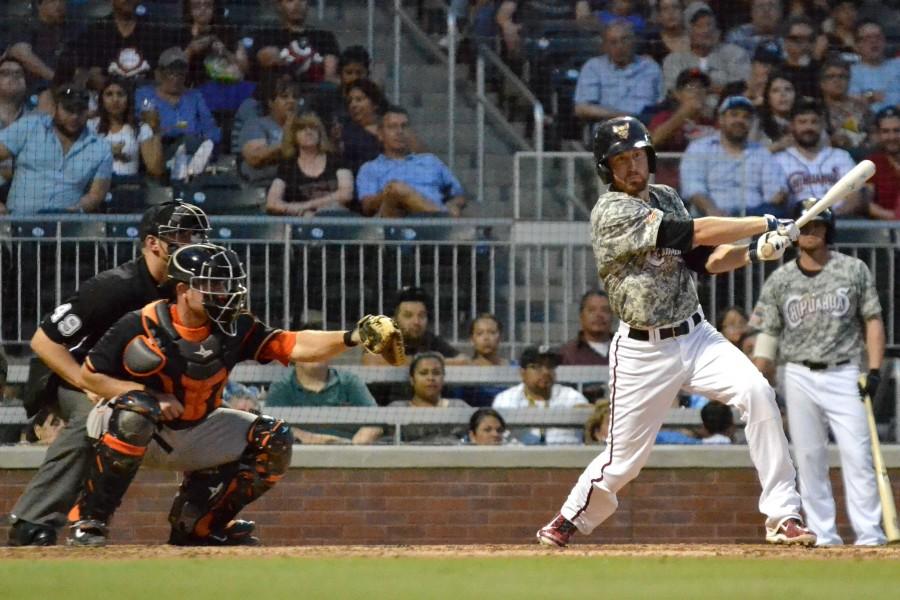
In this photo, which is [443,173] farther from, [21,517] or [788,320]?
[21,517]

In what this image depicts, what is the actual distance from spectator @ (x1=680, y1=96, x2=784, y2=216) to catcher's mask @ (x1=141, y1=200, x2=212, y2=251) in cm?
484

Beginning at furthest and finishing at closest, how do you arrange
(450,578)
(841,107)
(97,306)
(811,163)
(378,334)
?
(841,107), (811,163), (97,306), (378,334), (450,578)

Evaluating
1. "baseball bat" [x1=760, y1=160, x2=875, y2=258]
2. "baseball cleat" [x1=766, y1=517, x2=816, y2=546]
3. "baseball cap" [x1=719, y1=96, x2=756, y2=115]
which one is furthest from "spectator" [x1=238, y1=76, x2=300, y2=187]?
"baseball cleat" [x1=766, y1=517, x2=816, y2=546]

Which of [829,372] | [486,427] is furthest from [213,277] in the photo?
[829,372]

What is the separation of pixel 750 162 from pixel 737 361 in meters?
5.10

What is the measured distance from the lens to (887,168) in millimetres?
11672

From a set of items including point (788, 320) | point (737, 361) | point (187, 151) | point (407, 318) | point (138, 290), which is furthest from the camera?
point (187, 151)

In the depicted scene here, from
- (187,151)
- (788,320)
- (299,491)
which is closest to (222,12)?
(187,151)

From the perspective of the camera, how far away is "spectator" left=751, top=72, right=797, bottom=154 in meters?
12.0

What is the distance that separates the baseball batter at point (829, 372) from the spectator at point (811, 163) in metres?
2.60

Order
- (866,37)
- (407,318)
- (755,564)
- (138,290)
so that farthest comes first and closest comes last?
(866,37) < (407,318) < (138,290) < (755,564)

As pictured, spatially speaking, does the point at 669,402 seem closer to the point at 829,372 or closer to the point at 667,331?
the point at 667,331

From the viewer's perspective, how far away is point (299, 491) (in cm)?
933

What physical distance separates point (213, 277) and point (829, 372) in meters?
3.65
